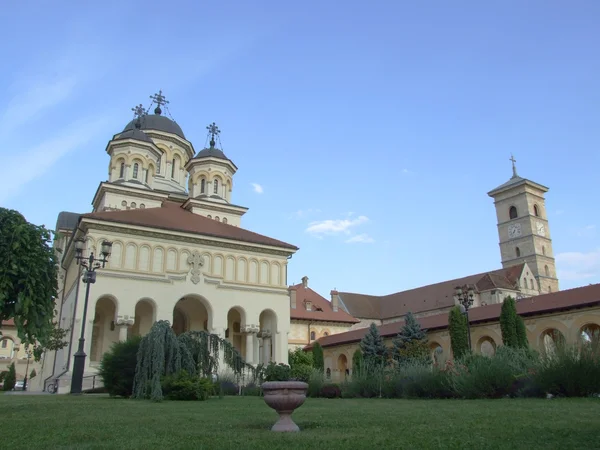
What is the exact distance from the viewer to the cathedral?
30.1 metres

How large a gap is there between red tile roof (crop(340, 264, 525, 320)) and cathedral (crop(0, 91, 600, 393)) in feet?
37.7

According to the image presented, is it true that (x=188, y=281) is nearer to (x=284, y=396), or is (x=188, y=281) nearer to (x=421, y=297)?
(x=284, y=396)

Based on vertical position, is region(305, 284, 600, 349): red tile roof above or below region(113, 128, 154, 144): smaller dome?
below

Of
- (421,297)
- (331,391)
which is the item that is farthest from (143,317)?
(421,297)

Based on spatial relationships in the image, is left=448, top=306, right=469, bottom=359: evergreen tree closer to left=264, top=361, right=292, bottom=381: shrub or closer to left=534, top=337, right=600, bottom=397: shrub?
left=264, top=361, right=292, bottom=381: shrub

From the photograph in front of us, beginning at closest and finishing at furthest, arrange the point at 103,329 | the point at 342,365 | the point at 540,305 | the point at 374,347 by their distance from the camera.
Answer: the point at 540,305, the point at 103,329, the point at 374,347, the point at 342,365

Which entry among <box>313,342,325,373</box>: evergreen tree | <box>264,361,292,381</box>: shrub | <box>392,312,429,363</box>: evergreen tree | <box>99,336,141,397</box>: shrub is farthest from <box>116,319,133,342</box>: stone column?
<box>392,312,429,363</box>: evergreen tree

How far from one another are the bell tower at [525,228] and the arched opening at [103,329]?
199 ft

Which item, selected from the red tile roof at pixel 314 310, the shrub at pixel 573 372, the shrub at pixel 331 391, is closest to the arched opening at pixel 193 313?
the red tile roof at pixel 314 310

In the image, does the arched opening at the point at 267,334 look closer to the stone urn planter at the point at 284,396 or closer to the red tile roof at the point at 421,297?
the red tile roof at the point at 421,297

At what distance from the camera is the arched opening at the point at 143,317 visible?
113 feet

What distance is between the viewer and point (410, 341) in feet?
108

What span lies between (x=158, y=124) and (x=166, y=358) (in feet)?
115

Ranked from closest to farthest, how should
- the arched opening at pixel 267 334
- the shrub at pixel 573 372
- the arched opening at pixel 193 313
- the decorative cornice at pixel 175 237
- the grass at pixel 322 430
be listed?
the grass at pixel 322 430
the shrub at pixel 573 372
the decorative cornice at pixel 175 237
the arched opening at pixel 267 334
the arched opening at pixel 193 313
